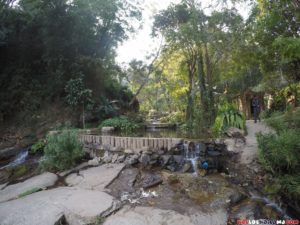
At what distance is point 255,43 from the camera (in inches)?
368

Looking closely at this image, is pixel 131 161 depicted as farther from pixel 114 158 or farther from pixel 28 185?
pixel 28 185

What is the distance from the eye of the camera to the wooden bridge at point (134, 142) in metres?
6.20

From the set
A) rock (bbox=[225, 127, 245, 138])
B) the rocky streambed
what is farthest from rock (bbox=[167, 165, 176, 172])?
rock (bbox=[225, 127, 245, 138])

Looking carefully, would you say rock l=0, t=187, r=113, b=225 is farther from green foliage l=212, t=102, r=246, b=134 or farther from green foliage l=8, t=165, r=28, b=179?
green foliage l=212, t=102, r=246, b=134

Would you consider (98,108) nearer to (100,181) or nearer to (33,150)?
(33,150)

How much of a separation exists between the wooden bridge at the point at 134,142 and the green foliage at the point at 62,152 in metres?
0.93

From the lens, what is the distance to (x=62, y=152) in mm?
6180

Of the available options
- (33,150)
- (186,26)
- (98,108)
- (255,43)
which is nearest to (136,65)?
(98,108)

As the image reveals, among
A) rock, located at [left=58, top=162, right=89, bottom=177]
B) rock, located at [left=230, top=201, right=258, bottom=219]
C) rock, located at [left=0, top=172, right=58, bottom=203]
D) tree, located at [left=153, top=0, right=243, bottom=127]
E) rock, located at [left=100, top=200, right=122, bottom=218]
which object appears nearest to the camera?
rock, located at [left=230, top=201, right=258, bottom=219]

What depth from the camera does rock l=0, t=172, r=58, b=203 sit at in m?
4.94

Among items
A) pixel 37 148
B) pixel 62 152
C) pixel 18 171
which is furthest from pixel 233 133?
pixel 37 148

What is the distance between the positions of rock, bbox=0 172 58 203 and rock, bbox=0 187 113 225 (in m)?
0.51

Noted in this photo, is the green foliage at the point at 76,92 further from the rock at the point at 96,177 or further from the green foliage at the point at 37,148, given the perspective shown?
the rock at the point at 96,177

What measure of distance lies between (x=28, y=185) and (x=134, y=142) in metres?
3.08
